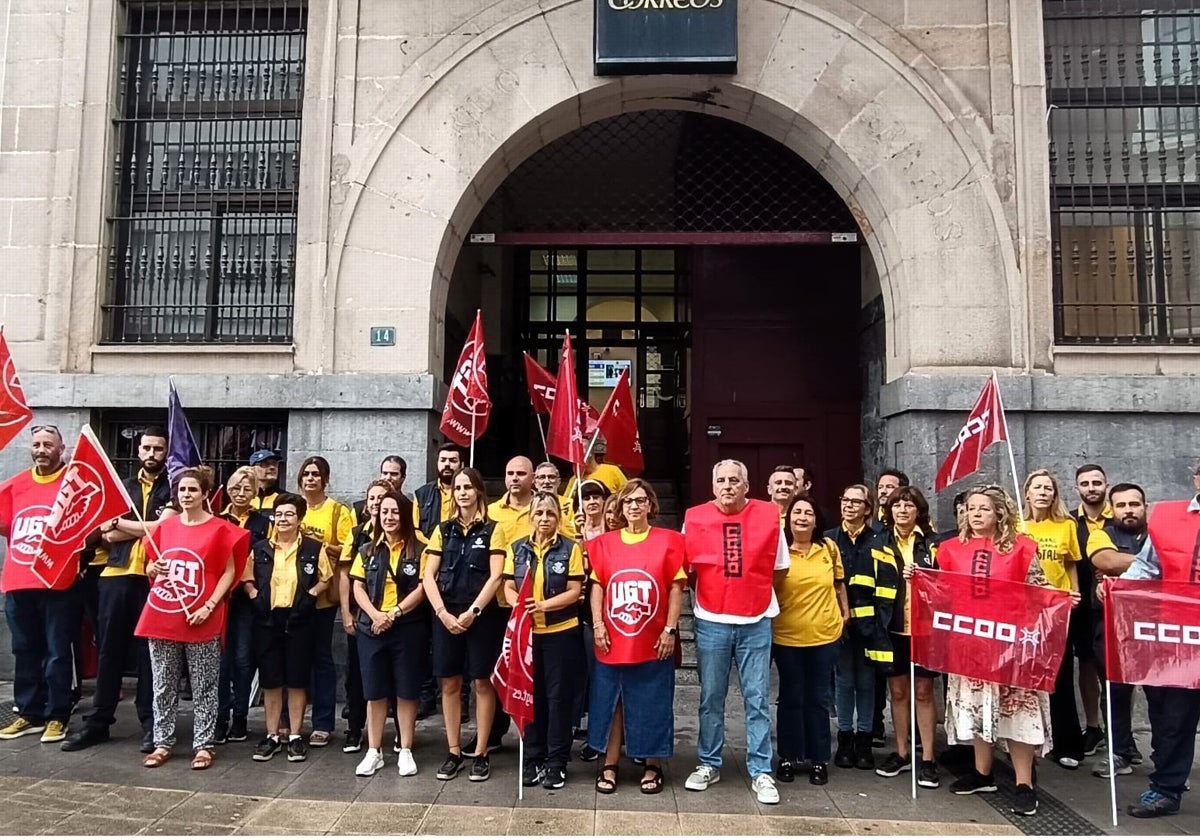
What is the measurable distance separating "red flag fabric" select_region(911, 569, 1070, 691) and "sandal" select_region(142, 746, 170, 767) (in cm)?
523

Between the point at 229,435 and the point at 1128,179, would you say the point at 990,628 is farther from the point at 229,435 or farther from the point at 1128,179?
the point at 229,435

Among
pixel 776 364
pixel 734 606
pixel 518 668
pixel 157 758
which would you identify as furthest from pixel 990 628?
pixel 776 364

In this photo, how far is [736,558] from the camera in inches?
225

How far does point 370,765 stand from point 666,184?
8.09 metres

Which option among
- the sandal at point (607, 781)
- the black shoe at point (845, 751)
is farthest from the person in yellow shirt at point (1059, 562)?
the sandal at point (607, 781)

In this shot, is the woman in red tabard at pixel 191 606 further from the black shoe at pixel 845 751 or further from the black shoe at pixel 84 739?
the black shoe at pixel 845 751

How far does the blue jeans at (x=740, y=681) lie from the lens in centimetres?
566

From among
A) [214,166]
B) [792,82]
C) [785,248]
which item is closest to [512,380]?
[785,248]

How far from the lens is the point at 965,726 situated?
558 cm

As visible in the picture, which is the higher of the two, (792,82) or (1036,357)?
(792,82)

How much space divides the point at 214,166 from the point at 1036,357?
871 cm

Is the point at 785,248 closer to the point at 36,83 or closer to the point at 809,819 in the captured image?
the point at 809,819

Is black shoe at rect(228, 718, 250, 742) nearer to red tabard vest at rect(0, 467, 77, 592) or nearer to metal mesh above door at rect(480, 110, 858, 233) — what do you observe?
red tabard vest at rect(0, 467, 77, 592)

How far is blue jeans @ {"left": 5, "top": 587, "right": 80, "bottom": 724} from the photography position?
6.71 m
